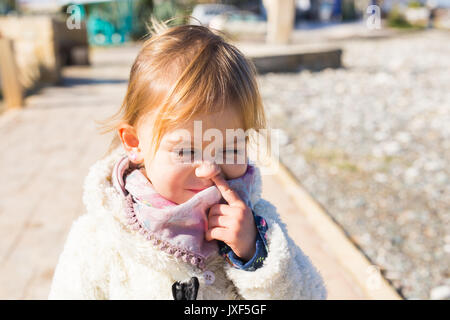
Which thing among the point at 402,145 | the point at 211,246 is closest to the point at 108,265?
the point at 211,246

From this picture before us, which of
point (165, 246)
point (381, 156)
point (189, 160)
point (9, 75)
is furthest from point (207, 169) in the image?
point (9, 75)

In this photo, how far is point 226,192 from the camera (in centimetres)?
116

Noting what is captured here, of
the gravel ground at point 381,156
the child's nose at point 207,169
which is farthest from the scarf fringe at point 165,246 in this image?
the gravel ground at point 381,156

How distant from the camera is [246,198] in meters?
1.26

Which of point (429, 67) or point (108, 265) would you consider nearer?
point (108, 265)

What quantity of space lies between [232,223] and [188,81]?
398mm

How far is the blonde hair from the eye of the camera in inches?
43.7

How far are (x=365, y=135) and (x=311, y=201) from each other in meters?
2.01

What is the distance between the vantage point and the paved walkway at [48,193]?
2402 millimetres

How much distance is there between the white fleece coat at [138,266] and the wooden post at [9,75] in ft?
18.6

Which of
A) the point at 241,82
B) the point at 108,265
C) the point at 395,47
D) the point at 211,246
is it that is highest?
the point at 241,82

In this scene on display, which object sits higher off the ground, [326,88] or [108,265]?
[108,265]

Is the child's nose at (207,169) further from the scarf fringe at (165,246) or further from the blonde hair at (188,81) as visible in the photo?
the scarf fringe at (165,246)

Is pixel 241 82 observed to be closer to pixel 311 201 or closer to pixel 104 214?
pixel 104 214
